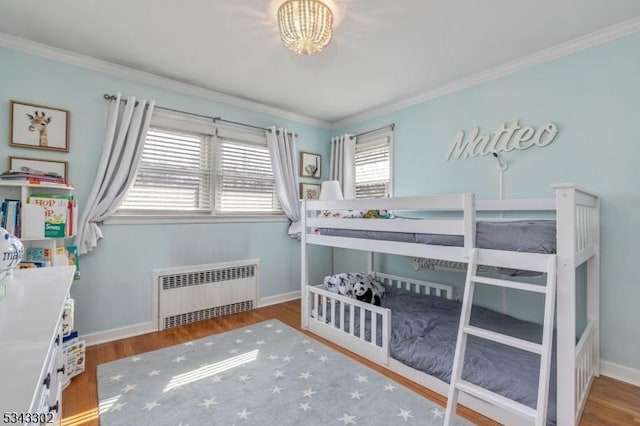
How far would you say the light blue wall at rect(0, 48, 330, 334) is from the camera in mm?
2369

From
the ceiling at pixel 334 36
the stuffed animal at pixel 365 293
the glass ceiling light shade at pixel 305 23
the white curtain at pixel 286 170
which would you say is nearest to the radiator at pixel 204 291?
the white curtain at pixel 286 170

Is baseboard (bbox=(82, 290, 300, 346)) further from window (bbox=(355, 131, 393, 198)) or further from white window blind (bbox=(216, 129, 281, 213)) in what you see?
window (bbox=(355, 131, 393, 198))

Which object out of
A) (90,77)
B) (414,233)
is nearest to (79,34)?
(90,77)

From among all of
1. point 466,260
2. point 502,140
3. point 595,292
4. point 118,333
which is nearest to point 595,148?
point 502,140

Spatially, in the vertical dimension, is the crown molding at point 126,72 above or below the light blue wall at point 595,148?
above

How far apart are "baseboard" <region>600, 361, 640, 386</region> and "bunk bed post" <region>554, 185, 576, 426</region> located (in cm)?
112

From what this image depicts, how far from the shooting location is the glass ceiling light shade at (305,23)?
179 centimetres

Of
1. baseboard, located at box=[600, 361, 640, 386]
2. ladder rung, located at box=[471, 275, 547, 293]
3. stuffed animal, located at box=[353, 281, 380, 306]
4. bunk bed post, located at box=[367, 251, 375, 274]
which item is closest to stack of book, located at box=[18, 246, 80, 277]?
stuffed animal, located at box=[353, 281, 380, 306]

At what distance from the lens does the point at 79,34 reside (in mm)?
2219

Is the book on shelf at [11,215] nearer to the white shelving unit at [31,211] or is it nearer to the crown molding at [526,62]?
the white shelving unit at [31,211]

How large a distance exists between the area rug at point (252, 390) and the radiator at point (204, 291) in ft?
1.74

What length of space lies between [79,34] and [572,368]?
11.9 feet

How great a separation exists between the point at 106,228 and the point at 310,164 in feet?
7.76

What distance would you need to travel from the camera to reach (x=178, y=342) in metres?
2.69
